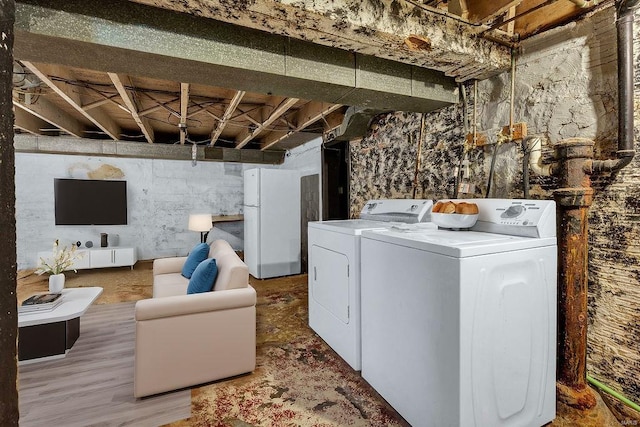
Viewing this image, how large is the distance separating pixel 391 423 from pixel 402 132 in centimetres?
240

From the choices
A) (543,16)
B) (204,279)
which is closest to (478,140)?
(543,16)

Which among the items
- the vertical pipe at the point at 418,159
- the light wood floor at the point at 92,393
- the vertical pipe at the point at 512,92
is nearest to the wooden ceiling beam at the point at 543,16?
the vertical pipe at the point at 512,92

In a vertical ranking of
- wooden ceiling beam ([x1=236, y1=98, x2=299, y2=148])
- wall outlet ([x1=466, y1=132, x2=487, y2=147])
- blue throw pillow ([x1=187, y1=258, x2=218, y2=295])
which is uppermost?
wooden ceiling beam ([x1=236, y1=98, x2=299, y2=148])

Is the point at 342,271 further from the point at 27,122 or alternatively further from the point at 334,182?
the point at 27,122

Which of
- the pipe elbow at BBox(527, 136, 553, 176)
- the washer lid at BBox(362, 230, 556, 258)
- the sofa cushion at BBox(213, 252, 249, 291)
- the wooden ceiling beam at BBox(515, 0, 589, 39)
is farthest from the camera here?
the sofa cushion at BBox(213, 252, 249, 291)

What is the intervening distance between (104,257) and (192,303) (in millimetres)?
4104

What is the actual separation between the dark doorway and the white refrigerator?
Result: 61 cm

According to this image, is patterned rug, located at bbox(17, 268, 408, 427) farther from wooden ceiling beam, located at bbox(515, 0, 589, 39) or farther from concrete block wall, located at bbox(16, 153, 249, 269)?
concrete block wall, located at bbox(16, 153, 249, 269)

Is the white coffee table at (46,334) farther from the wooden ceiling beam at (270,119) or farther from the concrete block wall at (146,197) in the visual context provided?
the concrete block wall at (146,197)

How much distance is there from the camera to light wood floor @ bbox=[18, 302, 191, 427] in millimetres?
1715

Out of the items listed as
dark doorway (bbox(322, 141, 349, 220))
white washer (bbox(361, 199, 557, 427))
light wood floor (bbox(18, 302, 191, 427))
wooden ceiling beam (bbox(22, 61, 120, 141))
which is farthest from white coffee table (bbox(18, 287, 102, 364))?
dark doorway (bbox(322, 141, 349, 220))

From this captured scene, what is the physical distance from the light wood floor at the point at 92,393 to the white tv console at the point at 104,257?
2.75 meters

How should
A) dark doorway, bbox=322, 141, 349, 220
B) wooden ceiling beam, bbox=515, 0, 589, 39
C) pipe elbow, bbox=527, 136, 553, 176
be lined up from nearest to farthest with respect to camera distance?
1. wooden ceiling beam, bbox=515, 0, 589, 39
2. pipe elbow, bbox=527, 136, 553, 176
3. dark doorway, bbox=322, 141, 349, 220

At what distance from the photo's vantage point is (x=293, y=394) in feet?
6.33
